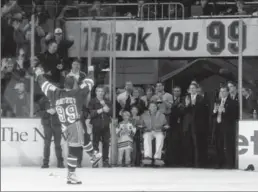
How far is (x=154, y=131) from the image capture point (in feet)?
50.6

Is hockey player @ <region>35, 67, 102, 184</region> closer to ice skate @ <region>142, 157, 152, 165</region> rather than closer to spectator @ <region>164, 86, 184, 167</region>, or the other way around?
ice skate @ <region>142, 157, 152, 165</region>

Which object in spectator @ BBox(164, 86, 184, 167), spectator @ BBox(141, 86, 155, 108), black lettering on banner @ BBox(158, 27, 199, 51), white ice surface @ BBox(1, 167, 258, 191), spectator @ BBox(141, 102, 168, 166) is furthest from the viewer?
black lettering on banner @ BBox(158, 27, 199, 51)

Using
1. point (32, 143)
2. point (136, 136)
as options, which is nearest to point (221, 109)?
point (136, 136)

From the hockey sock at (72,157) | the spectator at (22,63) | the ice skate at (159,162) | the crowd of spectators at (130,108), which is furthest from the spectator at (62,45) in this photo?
the hockey sock at (72,157)

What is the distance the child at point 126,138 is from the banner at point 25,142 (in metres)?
0.67

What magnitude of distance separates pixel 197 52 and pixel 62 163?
344cm

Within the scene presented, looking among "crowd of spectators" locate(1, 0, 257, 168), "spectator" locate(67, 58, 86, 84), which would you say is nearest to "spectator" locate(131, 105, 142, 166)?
"crowd of spectators" locate(1, 0, 257, 168)

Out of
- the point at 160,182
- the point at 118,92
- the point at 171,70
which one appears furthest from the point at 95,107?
the point at 160,182

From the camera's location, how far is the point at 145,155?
604 inches

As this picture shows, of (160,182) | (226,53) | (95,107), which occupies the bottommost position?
(160,182)

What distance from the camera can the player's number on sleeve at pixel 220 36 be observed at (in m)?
15.9

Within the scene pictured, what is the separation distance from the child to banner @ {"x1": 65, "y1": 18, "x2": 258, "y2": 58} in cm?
135

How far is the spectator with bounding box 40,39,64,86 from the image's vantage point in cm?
1514

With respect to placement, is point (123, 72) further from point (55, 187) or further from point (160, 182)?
point (55, 187)
